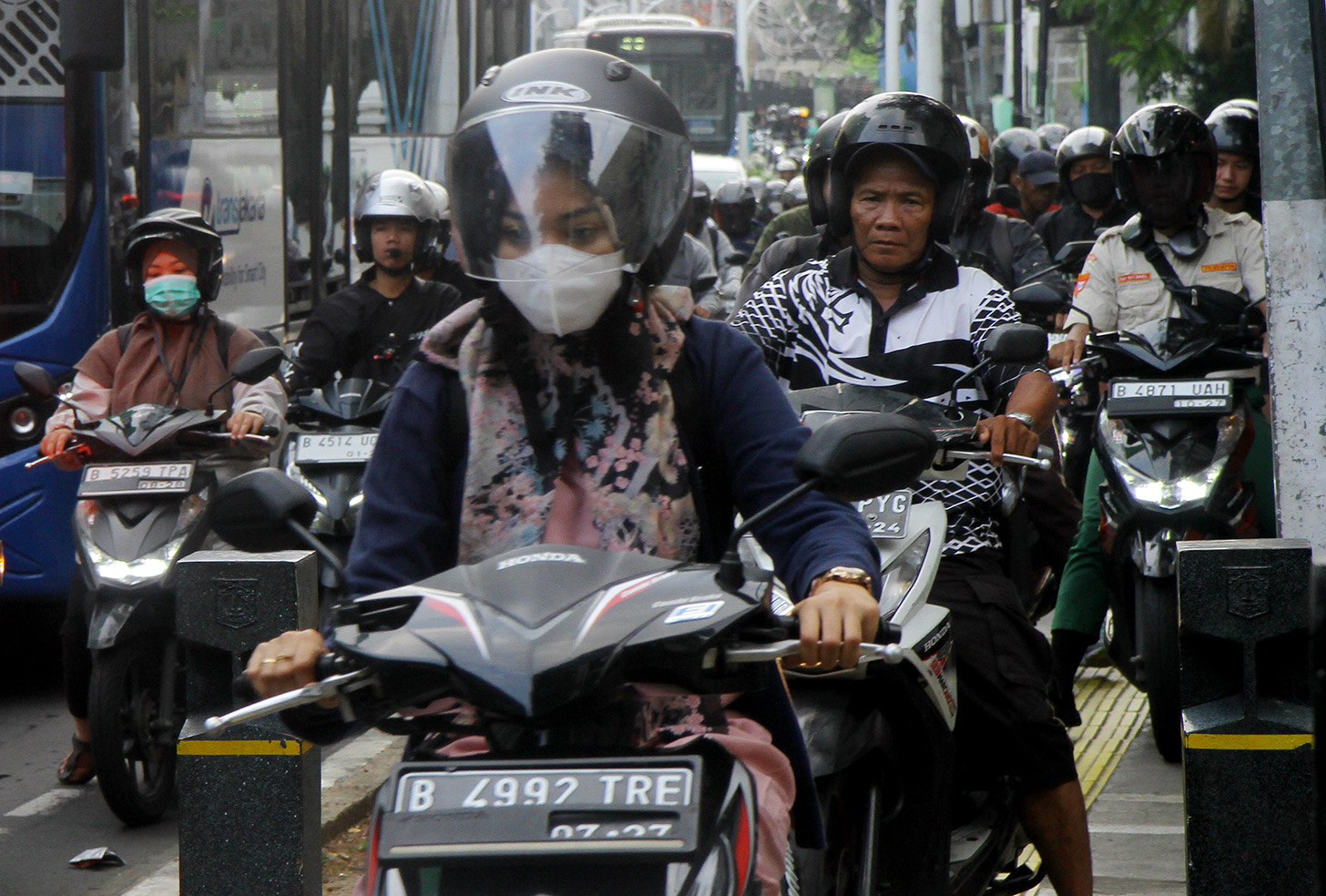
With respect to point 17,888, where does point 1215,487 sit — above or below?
above

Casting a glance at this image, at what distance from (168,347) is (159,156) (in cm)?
258

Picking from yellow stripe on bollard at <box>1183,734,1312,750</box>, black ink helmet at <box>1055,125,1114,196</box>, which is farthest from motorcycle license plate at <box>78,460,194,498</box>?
black ink helmet at <box>1055,125,1114,196</box>

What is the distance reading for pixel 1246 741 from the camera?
3.48m

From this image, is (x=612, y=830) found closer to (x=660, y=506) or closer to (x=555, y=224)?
(x=660, y=506)

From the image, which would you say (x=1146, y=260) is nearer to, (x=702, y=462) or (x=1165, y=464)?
(x=1165, y=464)

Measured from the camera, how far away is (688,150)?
2549 mm

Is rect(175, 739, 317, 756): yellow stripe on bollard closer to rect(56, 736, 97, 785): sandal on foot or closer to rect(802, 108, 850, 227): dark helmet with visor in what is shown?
rect(56, 736, 97, 785): sandal on foot

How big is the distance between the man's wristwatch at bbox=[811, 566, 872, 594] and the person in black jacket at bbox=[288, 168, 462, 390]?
472 cm

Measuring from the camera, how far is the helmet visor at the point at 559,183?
239cm

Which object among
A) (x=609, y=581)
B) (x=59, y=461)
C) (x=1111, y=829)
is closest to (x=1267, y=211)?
(x=1111, y=829)

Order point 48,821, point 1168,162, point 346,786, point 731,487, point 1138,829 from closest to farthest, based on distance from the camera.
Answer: point 731,487 < point 1138,829 < point 346,786 < point 48,821 < point 1168,162

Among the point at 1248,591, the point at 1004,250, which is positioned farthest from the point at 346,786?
the point at 1004,250

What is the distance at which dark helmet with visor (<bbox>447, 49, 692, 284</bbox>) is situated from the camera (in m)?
2.39

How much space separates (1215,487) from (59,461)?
359 cm
